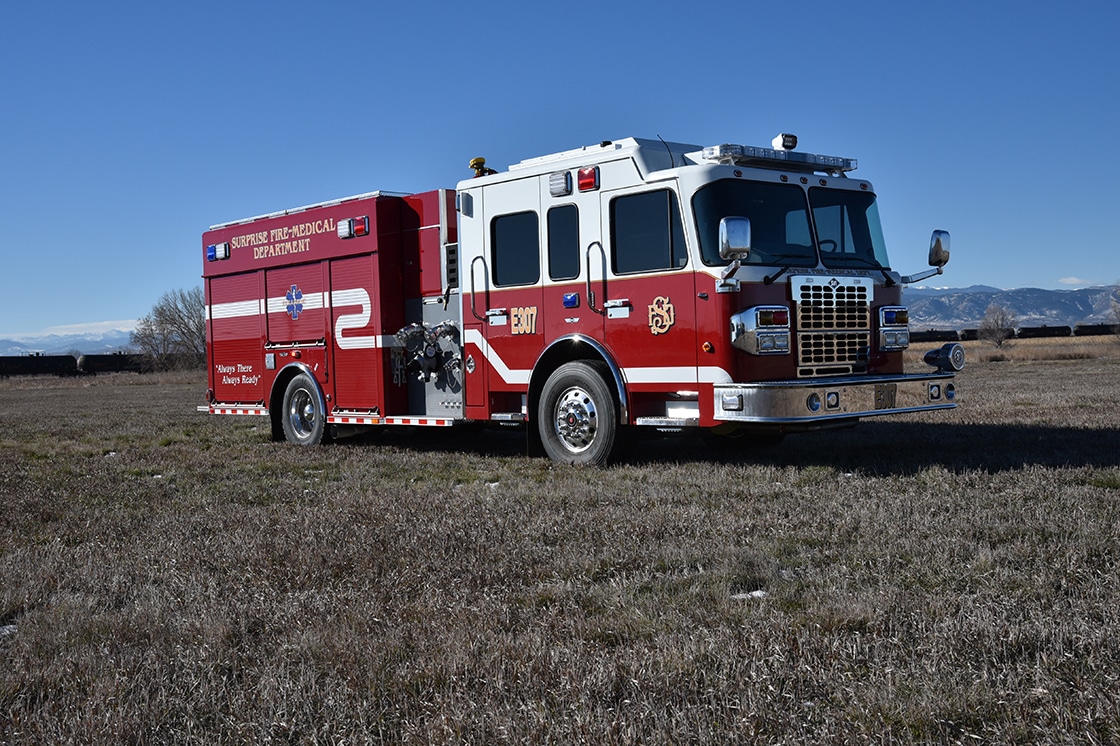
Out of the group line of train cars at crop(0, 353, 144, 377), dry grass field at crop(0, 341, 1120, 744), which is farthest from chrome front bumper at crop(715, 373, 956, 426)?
line of train cars at crop(0, 353, 144, 377)

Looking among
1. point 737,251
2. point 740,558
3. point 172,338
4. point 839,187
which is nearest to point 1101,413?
point 839,187

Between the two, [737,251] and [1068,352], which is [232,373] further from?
[1068,352]

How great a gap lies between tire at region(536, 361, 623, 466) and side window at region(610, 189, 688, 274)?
3.46 feet

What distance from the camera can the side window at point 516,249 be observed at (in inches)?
421

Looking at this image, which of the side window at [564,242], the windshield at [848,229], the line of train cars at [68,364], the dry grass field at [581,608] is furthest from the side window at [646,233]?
the line of train cars at [68,364]

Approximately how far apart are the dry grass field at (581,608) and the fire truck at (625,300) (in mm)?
821

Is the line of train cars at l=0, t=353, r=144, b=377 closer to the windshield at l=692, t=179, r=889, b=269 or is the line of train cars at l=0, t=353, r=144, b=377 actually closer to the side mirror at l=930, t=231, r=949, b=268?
the windshield at l=692, t=179, r=889, b=269

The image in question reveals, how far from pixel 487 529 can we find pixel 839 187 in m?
5.40

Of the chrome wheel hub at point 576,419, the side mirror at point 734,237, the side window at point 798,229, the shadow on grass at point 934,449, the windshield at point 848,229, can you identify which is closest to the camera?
the side mirror at point 734,237

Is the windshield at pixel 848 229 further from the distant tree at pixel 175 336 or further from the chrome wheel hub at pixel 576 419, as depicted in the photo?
the distant tree at pixel 175 336

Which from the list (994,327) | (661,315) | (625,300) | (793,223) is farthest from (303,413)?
(994,327)

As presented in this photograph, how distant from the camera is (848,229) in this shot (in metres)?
10.1

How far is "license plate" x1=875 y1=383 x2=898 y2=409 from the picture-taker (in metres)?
9.34

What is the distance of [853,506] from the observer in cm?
698
